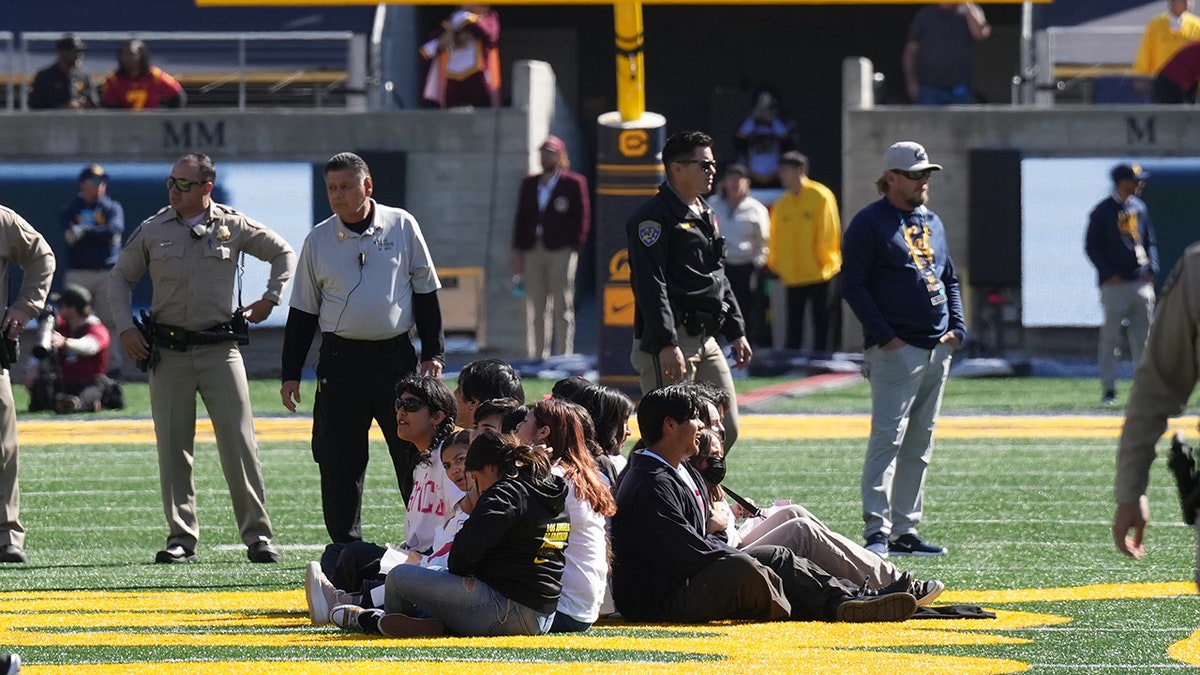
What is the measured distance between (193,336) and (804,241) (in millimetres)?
11089

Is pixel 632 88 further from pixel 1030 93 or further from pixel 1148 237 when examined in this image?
pixel 1030 93

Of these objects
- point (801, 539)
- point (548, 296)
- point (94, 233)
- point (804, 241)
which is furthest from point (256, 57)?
point (801, 539)

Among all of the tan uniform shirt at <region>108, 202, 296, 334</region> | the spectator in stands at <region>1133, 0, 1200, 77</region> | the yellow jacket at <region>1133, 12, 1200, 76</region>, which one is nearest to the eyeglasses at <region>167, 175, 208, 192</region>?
the tan uniform shirt at <region>108, 202, 296, 334</region>

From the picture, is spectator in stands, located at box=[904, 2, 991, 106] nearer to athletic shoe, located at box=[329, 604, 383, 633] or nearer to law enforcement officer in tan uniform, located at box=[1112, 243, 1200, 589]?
athletic shoe, located at box=[329, 604, 383, 633]

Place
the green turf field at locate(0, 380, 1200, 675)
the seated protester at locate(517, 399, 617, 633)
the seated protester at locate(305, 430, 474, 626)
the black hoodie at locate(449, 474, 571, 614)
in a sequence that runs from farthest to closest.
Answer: the seated protester at locate(305, 430, 474, 626) < the seated protester at locate(517, 399, 617, 633) < the black hoodie at locate(449, 474, 571, 614) < the green turf field at locate(0, 380, 1200, 675)

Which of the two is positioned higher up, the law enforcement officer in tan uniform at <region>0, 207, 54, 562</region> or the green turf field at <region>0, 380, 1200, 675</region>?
the law enforcement officer in tan uniform at <region>0, 207, 54, 562</region>

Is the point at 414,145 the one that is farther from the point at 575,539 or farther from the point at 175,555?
the point at 575,539

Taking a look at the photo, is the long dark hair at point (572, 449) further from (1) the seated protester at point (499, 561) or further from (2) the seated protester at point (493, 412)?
(2) the seated protester at point (493, 412)

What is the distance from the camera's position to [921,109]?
21594mm

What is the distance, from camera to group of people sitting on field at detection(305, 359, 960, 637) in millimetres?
7203

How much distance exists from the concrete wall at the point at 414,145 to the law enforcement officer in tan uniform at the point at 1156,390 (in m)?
16.9

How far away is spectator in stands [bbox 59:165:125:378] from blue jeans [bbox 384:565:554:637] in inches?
522

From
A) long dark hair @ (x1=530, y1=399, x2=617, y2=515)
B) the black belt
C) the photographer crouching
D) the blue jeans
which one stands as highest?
the black belt

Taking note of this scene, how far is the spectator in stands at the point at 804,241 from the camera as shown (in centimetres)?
2002
